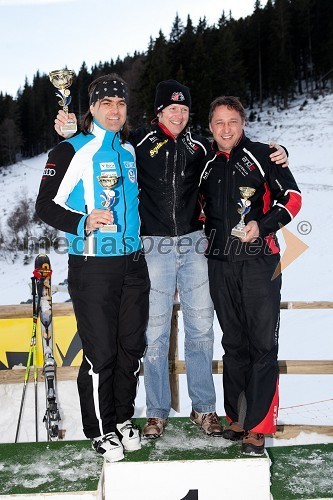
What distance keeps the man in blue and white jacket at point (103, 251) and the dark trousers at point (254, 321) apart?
1.68 ft

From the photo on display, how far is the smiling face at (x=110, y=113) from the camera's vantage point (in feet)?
9.89

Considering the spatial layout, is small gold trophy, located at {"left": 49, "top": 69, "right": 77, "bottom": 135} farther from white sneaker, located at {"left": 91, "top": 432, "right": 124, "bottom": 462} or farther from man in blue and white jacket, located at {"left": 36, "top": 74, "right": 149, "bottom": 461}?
white sneaker, located at {"left": 91, "top": 432, "right": 124, "bottom": 462}

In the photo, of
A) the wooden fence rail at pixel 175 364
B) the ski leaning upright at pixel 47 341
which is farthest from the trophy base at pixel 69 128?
the wooden fence rail at pixel 175 364

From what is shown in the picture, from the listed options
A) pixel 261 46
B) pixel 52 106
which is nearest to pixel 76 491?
pixel 261 46

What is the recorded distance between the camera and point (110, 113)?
3016mm

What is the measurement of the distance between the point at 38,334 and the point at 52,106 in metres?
63.9

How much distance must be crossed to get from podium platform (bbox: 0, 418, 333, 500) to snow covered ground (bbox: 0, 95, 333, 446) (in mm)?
1197

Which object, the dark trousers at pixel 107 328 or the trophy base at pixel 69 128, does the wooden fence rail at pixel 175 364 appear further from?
the trophy base at pixel 69 128

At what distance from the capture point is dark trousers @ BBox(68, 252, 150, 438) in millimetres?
2945

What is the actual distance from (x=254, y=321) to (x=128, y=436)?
3.47 feet

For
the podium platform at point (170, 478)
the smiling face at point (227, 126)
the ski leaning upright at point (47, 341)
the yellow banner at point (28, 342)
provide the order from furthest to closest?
the yellow banner at point (28, 342), the ski leaning upright at point (47, 341), the smiling face at point (227, 126), the podium platform at point (170, 478)

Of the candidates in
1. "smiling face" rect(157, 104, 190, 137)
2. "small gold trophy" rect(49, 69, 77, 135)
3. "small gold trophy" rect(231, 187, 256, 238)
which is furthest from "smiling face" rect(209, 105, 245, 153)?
"small gold trophy" rect(49, 69, 77, 135)

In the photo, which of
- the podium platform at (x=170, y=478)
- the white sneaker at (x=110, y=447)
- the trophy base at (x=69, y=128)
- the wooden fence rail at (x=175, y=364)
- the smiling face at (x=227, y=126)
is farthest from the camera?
the wooden fence rail at (x=175, y=364)

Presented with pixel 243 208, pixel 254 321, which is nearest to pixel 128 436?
pixel 254 321
